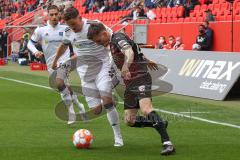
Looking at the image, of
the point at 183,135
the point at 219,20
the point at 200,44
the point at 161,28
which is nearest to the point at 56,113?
the point at 183,135

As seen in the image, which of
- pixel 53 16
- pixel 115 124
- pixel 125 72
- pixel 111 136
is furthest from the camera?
pixel 53 16

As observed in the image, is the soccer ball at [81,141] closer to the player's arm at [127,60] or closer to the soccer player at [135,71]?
the soccer player at [135,71]

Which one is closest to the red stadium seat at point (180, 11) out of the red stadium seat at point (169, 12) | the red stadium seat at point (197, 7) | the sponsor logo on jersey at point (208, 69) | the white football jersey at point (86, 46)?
the red stadium seat at point (169, 12)

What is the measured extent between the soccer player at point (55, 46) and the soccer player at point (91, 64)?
→ 185cm

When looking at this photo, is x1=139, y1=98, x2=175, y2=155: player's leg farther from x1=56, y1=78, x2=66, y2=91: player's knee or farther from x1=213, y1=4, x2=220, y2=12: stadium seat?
x1=213, y1=4, x2=220, y2=12: stadium seat

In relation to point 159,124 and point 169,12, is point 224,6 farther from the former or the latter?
point 159,124

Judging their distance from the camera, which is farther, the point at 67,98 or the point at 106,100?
the point at 67,98

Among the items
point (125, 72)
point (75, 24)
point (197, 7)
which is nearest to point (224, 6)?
point (197, 7)

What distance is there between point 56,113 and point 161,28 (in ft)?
45.5

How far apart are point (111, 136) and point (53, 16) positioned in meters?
3.41

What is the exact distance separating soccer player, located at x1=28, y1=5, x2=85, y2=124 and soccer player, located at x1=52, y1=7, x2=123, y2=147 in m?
1.85

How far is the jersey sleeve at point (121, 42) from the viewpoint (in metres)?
8.77

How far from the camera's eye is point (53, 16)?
42.5 ft

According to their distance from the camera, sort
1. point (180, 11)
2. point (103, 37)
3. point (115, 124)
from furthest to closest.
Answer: point (180, 11) → point (115, 124) → point (103, 37)
